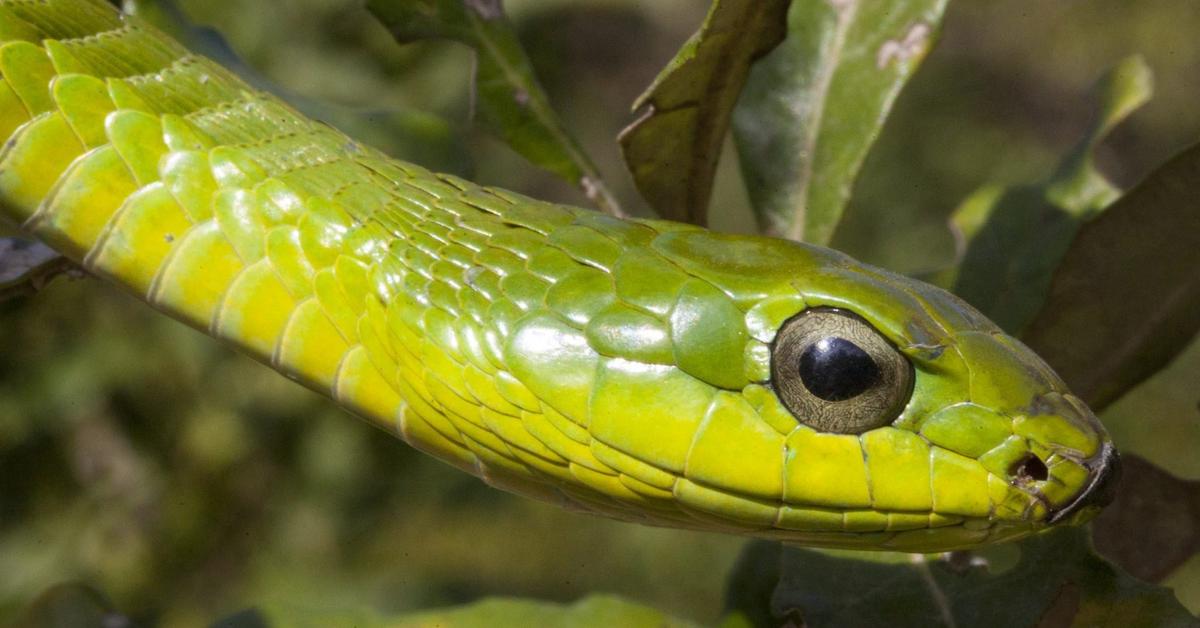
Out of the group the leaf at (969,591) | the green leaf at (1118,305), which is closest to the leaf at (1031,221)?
the green leaf at (1118,305)

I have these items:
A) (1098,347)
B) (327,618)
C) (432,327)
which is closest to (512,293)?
(432,327)

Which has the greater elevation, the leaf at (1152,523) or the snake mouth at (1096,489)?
the snake mouth at (1096,489)

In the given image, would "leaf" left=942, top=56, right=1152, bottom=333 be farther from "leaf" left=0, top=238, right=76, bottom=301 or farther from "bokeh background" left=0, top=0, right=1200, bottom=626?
"leaf" left=0, top=238, right=76, bottom=301

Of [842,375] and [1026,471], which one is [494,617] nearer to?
[842,375]

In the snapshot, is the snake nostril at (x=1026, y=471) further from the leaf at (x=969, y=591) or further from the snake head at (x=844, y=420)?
the leaf at (x=969, y=591)

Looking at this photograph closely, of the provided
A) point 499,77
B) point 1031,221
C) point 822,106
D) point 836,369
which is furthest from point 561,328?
point 1031,221

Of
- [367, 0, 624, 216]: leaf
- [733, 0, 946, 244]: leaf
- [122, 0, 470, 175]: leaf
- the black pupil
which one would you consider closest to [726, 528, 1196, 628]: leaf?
the black pupil

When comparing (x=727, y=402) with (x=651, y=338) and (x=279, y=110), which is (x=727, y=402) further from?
(x=279, y=110)

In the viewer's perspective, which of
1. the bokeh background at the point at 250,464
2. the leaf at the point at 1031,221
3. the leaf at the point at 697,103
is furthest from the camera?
the bokeh background at the point at 250,464
